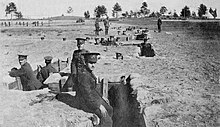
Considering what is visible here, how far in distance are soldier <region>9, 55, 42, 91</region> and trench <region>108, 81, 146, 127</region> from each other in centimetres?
177

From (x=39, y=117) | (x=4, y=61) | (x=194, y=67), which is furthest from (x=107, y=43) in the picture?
(x=39, y=117)

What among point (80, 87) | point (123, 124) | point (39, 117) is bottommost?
point (123, 124)

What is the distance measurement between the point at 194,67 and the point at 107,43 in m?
6.87

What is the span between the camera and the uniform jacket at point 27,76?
5418mm

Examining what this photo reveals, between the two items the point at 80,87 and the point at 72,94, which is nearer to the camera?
the point at 80,87

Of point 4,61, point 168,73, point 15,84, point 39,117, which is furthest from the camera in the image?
point 4,61

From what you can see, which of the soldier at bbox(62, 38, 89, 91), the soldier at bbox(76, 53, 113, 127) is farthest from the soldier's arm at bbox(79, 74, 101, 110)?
the soldier at bbox(62, 38, 89, 91)

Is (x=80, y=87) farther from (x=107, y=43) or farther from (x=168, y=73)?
(x=107, y=43)

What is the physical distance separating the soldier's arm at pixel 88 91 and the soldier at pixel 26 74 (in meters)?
1.84

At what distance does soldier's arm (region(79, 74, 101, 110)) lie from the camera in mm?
4086

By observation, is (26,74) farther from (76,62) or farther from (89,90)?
(89,90)

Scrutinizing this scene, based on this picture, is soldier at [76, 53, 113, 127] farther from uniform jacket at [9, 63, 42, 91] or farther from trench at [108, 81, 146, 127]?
uniform jacket at [9, 63, 42, 91]

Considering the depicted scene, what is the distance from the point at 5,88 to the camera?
5844mm

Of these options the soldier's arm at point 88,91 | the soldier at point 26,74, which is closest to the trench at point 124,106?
the soldier's arm at point 88,91
